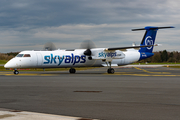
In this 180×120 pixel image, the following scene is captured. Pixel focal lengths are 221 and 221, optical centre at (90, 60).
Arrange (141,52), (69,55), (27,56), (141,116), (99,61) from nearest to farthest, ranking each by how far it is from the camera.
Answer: (141,116), (27,56), (69,55), (99,61), (141,52)

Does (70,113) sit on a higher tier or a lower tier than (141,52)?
lower

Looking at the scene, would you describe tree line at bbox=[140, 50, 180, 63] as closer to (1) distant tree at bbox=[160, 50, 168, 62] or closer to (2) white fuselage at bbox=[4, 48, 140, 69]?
(1) distant tree at bbox=[160, 50, 168, 62]

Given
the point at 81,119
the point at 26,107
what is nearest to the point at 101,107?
the point at 81,119

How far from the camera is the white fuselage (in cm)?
2855

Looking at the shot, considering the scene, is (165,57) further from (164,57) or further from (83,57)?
(83,57)

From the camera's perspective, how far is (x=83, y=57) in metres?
32.1

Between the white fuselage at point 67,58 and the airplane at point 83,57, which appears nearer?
the white fuselage at point 67,58

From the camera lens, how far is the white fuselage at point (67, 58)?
28.5 metres

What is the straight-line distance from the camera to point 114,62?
113 feet

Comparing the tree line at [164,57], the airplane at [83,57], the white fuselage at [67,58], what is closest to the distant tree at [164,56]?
the tree line at [164,57]

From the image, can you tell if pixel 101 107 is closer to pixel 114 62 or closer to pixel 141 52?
pixel 114 62

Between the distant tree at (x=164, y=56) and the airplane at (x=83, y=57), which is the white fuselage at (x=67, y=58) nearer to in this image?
the airplane at (x=83, y=57)

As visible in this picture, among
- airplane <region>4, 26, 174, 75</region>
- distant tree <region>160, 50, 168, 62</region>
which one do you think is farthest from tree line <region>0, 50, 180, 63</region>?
airplane <region>4, 26, 174, 75</region>

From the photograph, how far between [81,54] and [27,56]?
25.3ft
